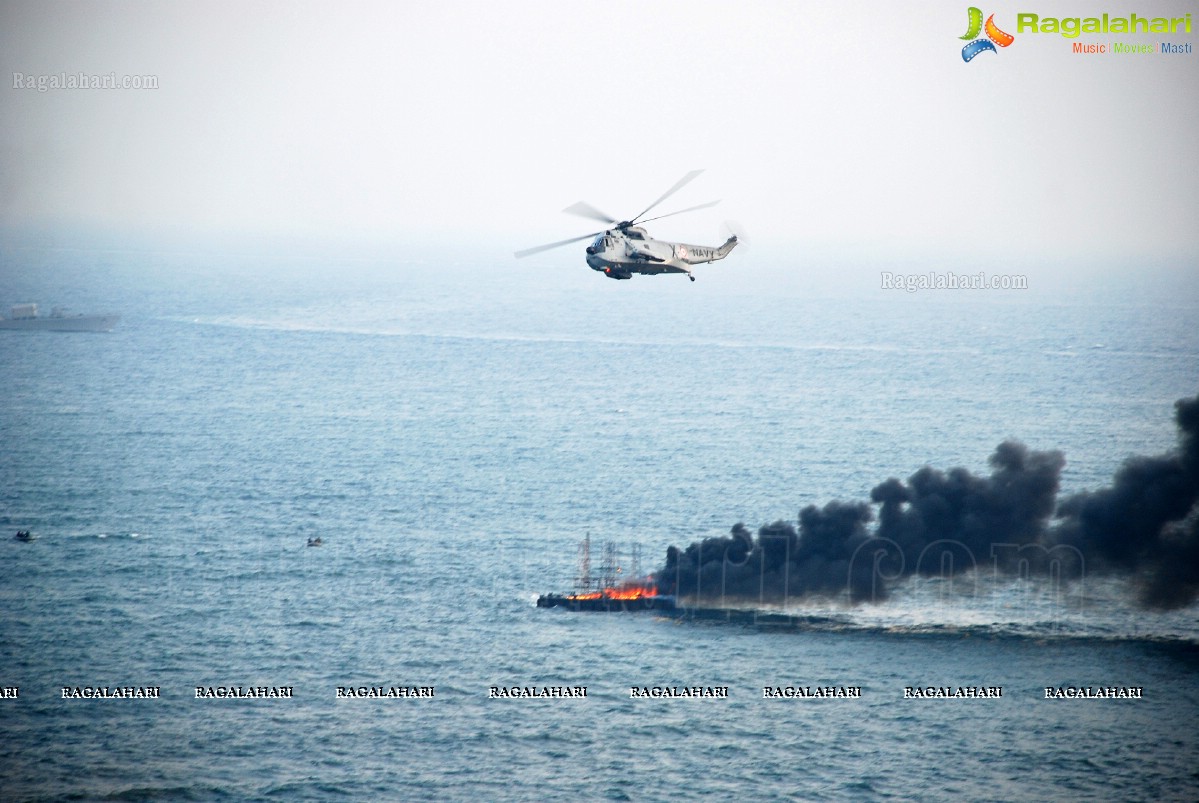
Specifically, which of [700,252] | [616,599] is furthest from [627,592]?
[700,252]

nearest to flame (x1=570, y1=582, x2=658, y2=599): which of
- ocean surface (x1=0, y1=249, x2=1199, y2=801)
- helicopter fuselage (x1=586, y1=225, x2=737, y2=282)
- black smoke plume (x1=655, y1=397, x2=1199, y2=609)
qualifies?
ocean surface (x1=0, y1=249, x2=1199, y2=801)

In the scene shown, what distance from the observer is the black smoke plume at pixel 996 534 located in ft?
362

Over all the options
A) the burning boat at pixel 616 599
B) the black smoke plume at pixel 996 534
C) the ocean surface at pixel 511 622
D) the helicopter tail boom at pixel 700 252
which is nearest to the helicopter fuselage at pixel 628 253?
the helicopter tail boom at pixel 700 252

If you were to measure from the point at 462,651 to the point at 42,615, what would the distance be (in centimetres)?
3662

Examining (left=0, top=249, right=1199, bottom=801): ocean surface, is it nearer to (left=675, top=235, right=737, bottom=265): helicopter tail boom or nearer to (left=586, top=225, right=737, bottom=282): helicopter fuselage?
(left=675, top=235, right=737, bottom=265): helicopter tail boom

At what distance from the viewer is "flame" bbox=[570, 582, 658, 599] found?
4082 inches

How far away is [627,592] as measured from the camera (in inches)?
4136

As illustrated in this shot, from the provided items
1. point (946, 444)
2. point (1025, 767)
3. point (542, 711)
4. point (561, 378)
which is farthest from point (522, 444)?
point (1025, 767)

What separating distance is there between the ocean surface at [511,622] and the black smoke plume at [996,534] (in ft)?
8.30

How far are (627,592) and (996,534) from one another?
37.0 meters

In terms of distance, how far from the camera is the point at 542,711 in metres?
85.9

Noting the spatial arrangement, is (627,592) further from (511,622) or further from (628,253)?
(628,253)

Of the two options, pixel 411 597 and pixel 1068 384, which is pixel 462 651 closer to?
pixel 411 597

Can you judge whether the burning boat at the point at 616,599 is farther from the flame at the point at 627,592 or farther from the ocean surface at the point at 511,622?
the ocean surface at the point at 511,622
